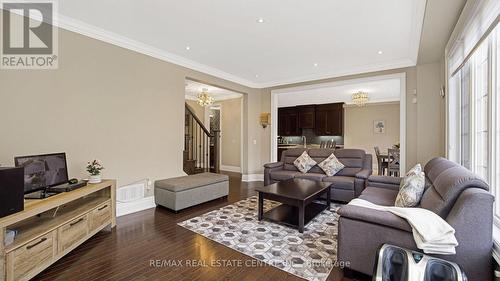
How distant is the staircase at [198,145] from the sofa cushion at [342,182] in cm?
312

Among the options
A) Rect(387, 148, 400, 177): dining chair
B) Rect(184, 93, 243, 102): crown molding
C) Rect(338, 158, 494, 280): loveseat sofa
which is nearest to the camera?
Rect(338, 158, 494, 280): loveseat sofa

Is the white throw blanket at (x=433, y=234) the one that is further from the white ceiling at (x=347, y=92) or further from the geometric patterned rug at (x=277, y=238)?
the white ceiling at (x=347, y=92)

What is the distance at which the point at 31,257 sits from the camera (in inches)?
71.0

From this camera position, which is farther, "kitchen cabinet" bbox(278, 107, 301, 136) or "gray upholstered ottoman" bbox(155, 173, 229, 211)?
"kitchen cabinet" bbox(278, 107, 301, 136)

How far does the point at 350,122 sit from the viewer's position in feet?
30.8

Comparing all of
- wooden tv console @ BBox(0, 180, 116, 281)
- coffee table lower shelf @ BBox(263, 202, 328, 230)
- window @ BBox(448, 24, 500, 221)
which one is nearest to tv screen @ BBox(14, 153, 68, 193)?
wooden tv console @ BBox(0, 180, 116, 281)

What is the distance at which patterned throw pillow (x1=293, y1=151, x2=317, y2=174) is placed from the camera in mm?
4887

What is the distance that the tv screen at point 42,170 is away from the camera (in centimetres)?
223

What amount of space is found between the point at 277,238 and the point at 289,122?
8072mm

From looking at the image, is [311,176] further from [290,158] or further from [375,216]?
[375,216]

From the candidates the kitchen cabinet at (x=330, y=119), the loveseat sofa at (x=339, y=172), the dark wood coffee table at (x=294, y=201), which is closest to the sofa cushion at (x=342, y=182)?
the loveseat sofa at (x=339, y=172)

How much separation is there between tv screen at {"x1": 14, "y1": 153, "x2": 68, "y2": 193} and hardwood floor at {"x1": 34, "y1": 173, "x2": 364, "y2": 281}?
78cm

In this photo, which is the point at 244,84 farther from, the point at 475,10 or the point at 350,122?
the point at 350,122

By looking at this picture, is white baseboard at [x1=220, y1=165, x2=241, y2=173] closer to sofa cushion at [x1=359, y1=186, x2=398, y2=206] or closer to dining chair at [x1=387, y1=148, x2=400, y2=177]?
dining chair at [x1=387, y1=148, x2=400, y2=177]
